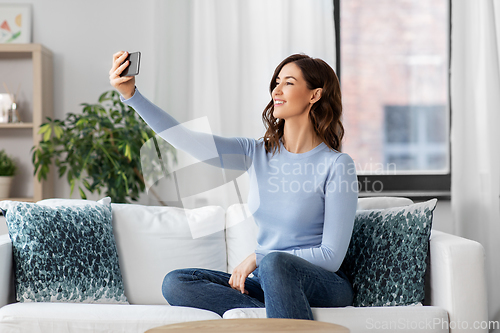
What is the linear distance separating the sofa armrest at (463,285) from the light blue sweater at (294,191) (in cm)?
34

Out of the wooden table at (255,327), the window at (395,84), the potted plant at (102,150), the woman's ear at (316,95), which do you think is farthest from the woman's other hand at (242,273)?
the window at (395,84)

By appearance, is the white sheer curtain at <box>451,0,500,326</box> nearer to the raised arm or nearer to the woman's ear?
the woman's ear

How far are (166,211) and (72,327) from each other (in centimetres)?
63

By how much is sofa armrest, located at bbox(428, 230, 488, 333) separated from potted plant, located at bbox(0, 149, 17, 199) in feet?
6.97

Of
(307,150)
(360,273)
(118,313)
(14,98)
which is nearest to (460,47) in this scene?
(307,150)

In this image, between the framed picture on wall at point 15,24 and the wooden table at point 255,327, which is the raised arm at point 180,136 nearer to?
the wooden table at point 255,327

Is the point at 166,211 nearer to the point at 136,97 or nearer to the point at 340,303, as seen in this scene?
the point at 136,97

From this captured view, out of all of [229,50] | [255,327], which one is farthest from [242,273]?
[229,50]

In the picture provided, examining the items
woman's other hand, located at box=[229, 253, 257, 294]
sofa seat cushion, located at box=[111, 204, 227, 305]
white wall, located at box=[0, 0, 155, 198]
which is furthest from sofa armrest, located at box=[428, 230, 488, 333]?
white wall, located at box=[0, 0, 155, 198]

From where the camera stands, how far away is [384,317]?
1.36 meters

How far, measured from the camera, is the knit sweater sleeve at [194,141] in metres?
1.34

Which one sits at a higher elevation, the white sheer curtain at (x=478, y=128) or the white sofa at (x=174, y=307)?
the white sheer curtain at (x=478, y=128)

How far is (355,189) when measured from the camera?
140cm

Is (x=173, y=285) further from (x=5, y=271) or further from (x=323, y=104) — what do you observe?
(x=323, y=104)
